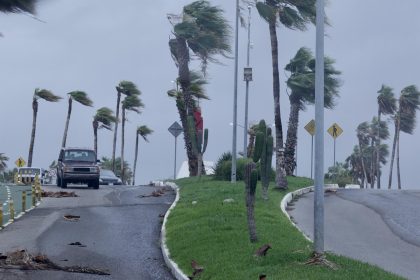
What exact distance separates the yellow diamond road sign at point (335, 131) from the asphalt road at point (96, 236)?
51.5 feet

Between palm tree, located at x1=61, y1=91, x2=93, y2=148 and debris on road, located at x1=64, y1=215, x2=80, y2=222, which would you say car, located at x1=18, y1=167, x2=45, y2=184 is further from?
debris on road, located at x1=64, y1=215, x2=80, y2=222

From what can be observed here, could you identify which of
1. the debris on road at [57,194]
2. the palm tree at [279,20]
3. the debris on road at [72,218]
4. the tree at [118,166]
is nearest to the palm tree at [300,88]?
the palm tree at [279,20]

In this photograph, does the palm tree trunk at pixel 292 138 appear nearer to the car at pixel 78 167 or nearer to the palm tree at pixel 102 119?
the car at pixel 78 167

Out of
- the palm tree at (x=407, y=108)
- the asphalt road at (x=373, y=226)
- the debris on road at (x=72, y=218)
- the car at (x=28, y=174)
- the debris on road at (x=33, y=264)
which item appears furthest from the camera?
the palm tree at (x=407, y=108)

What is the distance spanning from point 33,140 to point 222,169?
123ft

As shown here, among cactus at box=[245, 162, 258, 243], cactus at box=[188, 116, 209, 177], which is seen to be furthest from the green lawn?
cactus at box=[188, 116, 209, 177]

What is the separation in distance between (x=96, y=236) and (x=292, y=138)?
29.2 metres

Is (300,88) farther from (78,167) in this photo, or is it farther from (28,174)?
(28,174)

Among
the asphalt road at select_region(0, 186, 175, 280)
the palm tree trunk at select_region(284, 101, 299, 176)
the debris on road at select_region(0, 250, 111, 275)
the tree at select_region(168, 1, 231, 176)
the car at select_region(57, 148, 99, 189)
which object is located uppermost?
the tree at select_region(168, 1, 231, 176)

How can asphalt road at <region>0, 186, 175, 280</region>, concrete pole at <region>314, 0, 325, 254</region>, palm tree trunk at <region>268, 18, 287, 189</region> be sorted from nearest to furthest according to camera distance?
concrete pole at <region>314, 0, 325, 254</region>
asphalt road at <region>0, 186, 175, 280</region>
palm tree trunk at <region>268, 18, 287, 189</region>

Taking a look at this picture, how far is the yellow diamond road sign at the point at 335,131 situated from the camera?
5131cm

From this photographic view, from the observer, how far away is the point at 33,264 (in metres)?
19.8

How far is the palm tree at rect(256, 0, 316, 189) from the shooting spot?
133 ft

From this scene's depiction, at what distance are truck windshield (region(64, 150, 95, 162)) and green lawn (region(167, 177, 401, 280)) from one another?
637 inches
